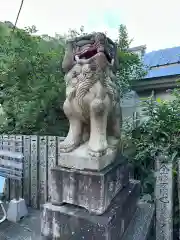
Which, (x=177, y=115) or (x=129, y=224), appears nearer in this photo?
(x=129, y=224)

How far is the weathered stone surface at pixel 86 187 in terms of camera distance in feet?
5.11

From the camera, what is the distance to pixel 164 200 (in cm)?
213

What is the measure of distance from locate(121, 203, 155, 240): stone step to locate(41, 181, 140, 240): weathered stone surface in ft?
0.50

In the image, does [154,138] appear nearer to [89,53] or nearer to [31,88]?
[89,53]

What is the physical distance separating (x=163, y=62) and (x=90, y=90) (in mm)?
4402

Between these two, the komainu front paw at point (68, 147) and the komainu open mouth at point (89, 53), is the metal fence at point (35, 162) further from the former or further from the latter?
the komainu open mouth at point (89, 53)

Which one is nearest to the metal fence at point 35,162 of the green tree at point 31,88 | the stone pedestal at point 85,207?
the green tree at point 31,88

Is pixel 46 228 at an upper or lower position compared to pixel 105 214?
lower

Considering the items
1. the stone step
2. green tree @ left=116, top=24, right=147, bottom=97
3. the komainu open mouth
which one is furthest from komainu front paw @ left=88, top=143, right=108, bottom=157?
green tree @ left=116, top=24, right=147, bottom=97

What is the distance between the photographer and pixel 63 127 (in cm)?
366

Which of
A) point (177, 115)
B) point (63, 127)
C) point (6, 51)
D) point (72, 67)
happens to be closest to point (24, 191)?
point (63, 127)

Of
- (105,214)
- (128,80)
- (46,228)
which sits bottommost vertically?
(46,228)

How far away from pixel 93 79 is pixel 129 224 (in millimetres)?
1674

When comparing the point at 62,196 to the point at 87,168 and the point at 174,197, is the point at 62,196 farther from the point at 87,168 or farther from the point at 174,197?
the point at 174,197
